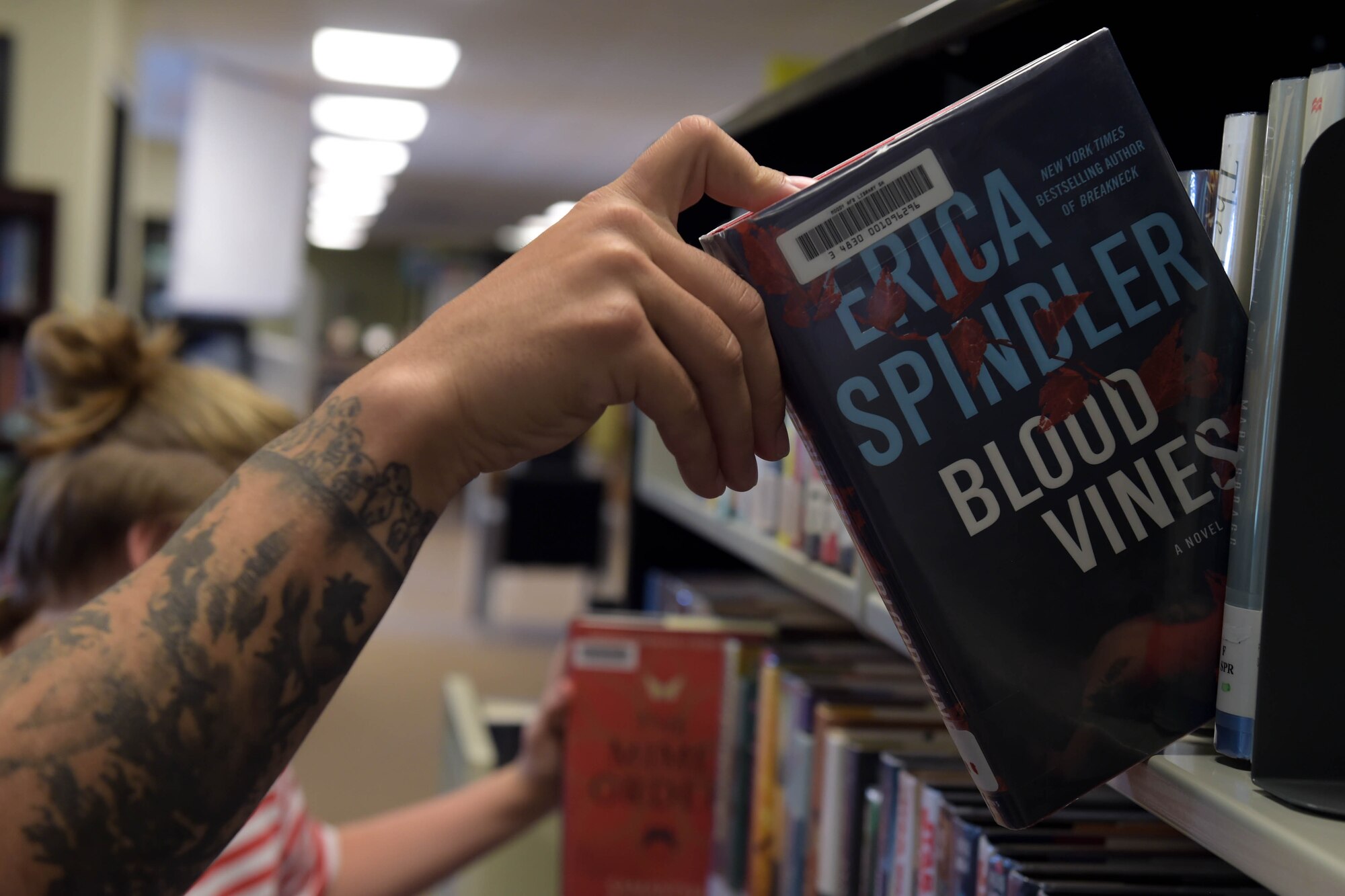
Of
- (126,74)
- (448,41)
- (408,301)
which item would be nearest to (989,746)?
(448,41)

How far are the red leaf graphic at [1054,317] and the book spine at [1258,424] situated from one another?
0.08 metres

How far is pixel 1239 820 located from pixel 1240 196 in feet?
0.95

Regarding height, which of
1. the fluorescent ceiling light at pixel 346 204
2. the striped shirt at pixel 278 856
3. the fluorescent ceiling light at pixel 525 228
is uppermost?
the fluorescent ceiling light at pixel 525 228

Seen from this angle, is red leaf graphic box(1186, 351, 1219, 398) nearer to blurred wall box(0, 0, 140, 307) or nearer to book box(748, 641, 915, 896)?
book box(748, 641, 915, 896)

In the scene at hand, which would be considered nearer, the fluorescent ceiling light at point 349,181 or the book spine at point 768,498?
the book spine at point 768,498

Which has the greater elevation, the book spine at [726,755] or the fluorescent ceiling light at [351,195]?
the fluorescent ceiling light at [351,195]

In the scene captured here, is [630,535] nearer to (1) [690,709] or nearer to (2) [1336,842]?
(1) [690,709]

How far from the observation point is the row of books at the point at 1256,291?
497 millimetres

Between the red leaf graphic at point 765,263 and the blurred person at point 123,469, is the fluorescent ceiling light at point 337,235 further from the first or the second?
the red leaf graphic at point 765,263

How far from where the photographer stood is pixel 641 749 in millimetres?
1354

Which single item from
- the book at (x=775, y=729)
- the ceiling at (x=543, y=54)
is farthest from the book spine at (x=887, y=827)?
the ceiling at (x=543, y=54)

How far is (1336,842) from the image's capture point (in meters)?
0.44

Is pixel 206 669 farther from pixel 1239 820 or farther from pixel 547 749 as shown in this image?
pixel 547 749

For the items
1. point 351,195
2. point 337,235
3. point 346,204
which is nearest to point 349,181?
point 351,195
